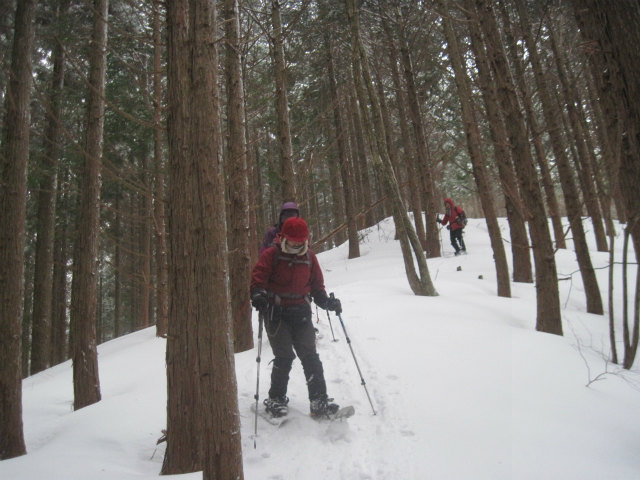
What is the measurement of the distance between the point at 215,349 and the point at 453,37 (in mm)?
8647

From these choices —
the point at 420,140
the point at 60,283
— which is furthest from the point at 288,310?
the point at 60,283

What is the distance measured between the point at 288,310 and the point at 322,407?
39.9 inches

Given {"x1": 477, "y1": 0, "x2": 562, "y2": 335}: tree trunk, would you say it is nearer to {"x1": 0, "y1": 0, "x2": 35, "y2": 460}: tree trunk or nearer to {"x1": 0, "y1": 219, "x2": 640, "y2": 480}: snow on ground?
{"x1": 0, "y1": 219, "x2": 640, "y2": 480}: snow on ground

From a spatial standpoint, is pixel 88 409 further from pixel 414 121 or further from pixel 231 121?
pixel 414 121

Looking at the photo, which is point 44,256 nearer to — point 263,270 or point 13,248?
point 13,248

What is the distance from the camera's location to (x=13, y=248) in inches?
170

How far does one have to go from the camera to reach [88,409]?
4609mm

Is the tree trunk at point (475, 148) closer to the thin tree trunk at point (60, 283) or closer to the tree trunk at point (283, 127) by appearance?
the tree trunk at point (283, 127)

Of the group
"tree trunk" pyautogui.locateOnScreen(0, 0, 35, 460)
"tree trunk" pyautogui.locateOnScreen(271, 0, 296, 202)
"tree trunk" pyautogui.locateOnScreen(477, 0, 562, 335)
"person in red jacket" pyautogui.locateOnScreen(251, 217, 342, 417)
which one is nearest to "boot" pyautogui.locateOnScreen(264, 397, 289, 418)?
"person in red jacket" pyautogui.locateOnScreen(251, 217, 342, 417)

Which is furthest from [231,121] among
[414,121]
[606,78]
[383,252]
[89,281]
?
[383,252]

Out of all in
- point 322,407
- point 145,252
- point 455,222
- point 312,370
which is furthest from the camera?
point 145,252

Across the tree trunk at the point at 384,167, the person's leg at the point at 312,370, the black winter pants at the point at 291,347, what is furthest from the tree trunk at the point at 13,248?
the tree trunk at the point at 384,167

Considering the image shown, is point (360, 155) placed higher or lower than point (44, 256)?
higher

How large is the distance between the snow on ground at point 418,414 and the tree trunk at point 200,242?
0.58m
